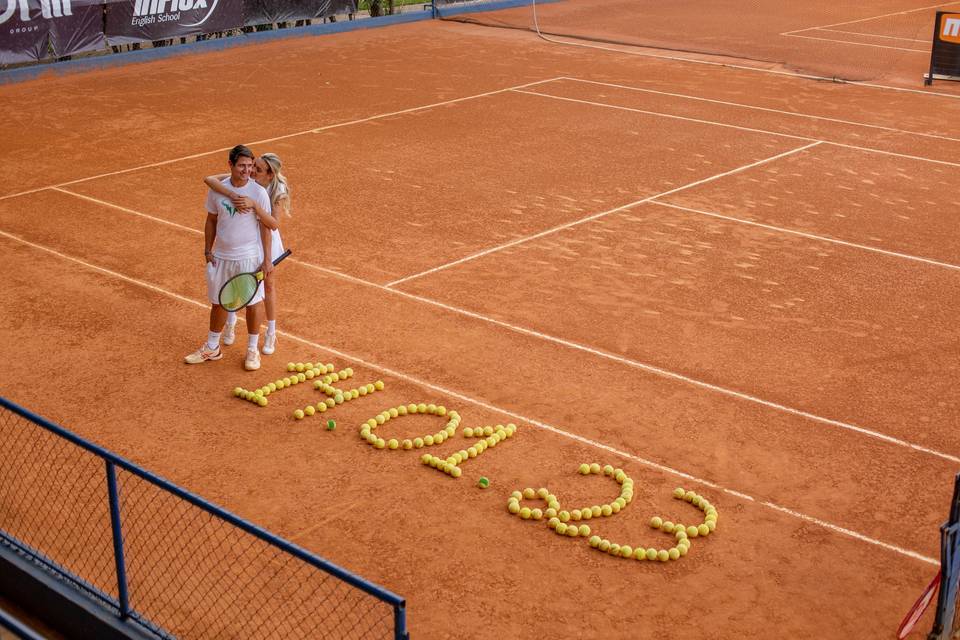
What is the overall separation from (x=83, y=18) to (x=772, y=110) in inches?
523

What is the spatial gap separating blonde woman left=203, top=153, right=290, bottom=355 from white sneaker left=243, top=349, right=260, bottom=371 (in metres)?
0.26

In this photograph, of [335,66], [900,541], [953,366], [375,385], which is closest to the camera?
[900,541]

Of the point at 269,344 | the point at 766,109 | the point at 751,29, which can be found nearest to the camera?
the point at 269,344

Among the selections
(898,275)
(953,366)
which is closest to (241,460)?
(953,366)

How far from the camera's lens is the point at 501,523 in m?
7.68

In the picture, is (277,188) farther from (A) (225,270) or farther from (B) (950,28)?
(B) (950,28)

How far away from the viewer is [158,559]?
7086 mm

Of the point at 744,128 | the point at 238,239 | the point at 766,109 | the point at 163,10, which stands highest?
the point at 163,10

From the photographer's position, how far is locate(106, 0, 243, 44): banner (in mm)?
22578

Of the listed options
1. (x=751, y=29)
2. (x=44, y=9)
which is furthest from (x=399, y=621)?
(x=751, y=29)

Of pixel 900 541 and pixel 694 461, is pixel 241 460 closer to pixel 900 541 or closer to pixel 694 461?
pixel 694 461

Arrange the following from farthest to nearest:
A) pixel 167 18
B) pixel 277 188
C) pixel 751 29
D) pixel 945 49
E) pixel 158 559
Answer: pixel 751 29, pixel 167 18, pixel 945 49, pixel 277 188, pixel 158 559

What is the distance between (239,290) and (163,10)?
52.4ft

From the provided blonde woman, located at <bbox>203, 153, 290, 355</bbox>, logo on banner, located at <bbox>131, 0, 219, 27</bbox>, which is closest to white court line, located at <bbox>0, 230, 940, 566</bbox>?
blonde woman, located at <bbox>203, 153, 290, 355</bbox>
